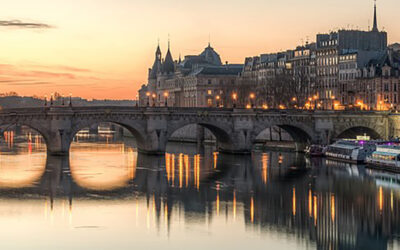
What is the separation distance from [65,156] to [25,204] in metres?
33.8

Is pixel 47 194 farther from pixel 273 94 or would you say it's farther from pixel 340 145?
pixel 273 94

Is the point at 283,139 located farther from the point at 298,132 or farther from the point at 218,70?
the point at 218,70

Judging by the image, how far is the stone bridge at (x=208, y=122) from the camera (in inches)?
3701

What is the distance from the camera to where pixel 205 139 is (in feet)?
458

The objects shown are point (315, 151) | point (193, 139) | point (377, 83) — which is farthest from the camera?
point (193, 139)

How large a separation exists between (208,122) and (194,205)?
41241 millimetres

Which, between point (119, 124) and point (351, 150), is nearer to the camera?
point (351, 150)

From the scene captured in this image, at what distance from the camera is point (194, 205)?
61500mm

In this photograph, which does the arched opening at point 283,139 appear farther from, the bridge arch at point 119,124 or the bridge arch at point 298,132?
the bridge arch at point 119,124

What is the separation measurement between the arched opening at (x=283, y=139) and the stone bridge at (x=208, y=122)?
172 mm

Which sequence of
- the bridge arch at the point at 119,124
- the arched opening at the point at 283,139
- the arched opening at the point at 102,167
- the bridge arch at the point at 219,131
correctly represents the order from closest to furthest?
the arched opening at the point at 102,167
the bridge arch at the point at 119,124
the bridge arch at the point at 219,131
the arched opening at the point at 283,139

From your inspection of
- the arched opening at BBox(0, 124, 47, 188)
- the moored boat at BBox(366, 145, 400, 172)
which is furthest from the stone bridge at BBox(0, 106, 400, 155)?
the moored boat at BBox(366, 145, 400, 172)

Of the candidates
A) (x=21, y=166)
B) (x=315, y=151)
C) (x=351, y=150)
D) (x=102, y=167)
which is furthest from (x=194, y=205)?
(x=315, y=151)

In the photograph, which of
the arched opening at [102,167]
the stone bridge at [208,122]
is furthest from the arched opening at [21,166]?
the stone bridge at [208,122]
